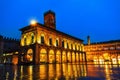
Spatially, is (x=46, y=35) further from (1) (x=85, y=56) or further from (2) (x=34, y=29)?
(1) (x=85, y=56)

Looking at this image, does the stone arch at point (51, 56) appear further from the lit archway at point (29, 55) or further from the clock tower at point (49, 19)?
the clock tower at point (49, 19)

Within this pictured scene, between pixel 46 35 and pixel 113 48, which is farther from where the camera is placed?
pixel 113 48

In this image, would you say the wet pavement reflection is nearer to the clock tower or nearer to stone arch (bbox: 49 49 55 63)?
stone arch (bbox: 49 49 55 63)

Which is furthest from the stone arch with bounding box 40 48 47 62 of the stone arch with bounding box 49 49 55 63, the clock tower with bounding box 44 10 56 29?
the clock tower with bounding box 44 10 56 29

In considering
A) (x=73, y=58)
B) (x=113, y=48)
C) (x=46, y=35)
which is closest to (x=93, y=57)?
(x=113, y=48)

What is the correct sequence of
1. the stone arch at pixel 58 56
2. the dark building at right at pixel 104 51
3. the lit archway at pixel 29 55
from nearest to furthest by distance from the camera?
1. the lit archway at pixel 29 55
2. the stone arch at pixel 58 56
3. the dark building at right at pixel 104 51

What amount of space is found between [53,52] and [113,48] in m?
29.9

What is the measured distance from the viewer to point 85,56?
190ft

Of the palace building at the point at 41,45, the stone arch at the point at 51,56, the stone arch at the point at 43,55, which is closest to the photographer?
the palace building at the point at 41,45

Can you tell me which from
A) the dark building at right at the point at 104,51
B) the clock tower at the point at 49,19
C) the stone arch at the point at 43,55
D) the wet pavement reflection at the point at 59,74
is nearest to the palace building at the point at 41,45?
the stone arch at the point at 43,55

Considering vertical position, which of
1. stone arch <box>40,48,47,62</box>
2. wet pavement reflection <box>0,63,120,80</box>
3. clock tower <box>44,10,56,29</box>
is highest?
clock tower <box>44,10,56,29</box>

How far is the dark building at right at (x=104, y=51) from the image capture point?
168 feet

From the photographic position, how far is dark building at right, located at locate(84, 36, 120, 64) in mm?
51219

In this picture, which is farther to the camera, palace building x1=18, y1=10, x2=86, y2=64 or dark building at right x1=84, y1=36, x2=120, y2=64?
dark building at right x1=84, y1=36, x2=120, y2=64
